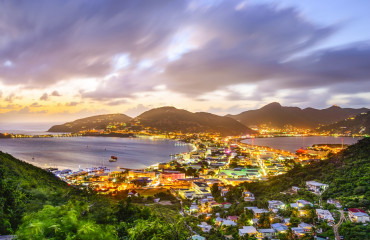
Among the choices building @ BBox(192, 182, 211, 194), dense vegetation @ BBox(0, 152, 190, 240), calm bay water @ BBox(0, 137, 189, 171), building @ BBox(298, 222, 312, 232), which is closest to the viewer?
Answer: dense vegetation @ BBox(0, 152, 190, 240)

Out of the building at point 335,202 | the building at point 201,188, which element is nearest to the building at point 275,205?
the building at point 335,202

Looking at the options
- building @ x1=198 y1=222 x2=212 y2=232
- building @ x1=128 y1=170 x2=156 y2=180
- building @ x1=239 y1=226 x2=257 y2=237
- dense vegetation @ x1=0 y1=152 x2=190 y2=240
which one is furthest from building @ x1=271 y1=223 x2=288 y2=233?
building @ x1=128 y1=170 x2=156 y2=180

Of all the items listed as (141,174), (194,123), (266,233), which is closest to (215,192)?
(266,233)

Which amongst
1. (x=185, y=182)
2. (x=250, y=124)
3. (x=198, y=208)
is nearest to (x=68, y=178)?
(x=185, y=182)

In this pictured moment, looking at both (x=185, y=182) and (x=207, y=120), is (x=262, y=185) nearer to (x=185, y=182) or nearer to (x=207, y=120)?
(x=185, y=182)

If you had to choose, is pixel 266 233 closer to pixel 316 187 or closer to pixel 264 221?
pixel 264 221

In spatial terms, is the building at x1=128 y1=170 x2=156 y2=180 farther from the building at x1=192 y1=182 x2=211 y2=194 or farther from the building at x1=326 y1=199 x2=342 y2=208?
the building at x1=326 y1=199 x2=342 y2=208
